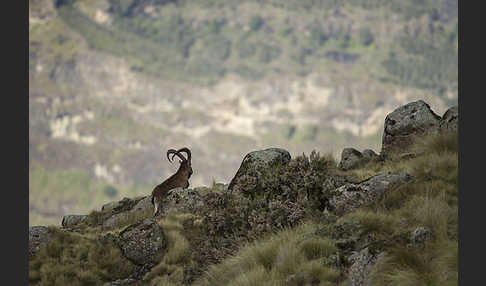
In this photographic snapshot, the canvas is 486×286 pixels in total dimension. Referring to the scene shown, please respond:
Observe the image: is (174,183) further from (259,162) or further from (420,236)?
Answer: (420,236)

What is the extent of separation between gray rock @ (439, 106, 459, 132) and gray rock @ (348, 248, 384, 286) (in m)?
8.27

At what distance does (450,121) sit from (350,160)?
3851 millimetres

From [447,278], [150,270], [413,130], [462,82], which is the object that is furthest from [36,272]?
[413,130]

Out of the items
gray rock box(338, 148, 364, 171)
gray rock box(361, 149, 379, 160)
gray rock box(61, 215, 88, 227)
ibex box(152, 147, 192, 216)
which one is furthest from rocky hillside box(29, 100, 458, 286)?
gray rock box(61, 215, 88, 227)

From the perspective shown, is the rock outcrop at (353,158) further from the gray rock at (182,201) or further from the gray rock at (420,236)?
the gray rock at (420,236)

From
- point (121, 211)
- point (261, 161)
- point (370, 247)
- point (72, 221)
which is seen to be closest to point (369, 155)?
point (261, 161)

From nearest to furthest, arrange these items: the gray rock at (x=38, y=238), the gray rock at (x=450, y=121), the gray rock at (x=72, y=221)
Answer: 1. the gray rock at (x=38, y=238)
2. the gray rock at (x=450, y=121)
3. the gray rock at (x=72, y=221)

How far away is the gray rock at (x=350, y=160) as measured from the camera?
20.8 metres

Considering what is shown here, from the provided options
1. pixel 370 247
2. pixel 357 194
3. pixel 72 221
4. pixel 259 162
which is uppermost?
pixel 259 162

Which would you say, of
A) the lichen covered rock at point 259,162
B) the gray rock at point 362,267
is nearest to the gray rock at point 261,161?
the lichen covered rock at point 259,162

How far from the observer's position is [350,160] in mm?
21438

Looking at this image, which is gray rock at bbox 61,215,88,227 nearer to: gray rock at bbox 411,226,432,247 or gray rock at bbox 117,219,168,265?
gray rock at bbox 117,219,168,265

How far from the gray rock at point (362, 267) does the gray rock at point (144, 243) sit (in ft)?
19.4

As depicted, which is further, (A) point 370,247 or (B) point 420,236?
(B) point 420,236
